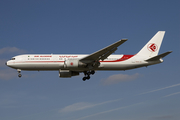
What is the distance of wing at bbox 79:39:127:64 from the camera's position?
3834 cm

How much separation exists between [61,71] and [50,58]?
3049 mm

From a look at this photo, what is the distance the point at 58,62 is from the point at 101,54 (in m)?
7.23

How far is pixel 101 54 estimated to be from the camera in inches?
1641

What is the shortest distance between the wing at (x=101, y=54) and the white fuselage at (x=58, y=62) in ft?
5.83

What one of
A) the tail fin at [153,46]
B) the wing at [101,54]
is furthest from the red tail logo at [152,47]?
the wing at [101,54]

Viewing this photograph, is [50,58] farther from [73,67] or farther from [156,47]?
[156,47]

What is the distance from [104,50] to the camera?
40094 mm

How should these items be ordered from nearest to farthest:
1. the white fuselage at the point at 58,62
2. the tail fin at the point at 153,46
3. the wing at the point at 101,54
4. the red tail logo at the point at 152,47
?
the wing at the point at 101,54, the white fuselage at the point at 58,62, the tail fin at the point at 153,46, the red tail logo at the point at 152,47

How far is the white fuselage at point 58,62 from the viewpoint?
144 feet

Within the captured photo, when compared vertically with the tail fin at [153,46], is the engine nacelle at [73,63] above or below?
below

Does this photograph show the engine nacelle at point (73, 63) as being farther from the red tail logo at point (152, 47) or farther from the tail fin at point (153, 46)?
the red tail logo at point (152, 47)

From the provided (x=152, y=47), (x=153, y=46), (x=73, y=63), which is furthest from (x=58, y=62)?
(x=153, y=46)

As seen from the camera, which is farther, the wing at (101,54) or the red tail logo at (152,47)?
the red tail logo at (152,47)

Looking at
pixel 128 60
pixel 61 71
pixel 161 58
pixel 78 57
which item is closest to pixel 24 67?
pixel 61 71
